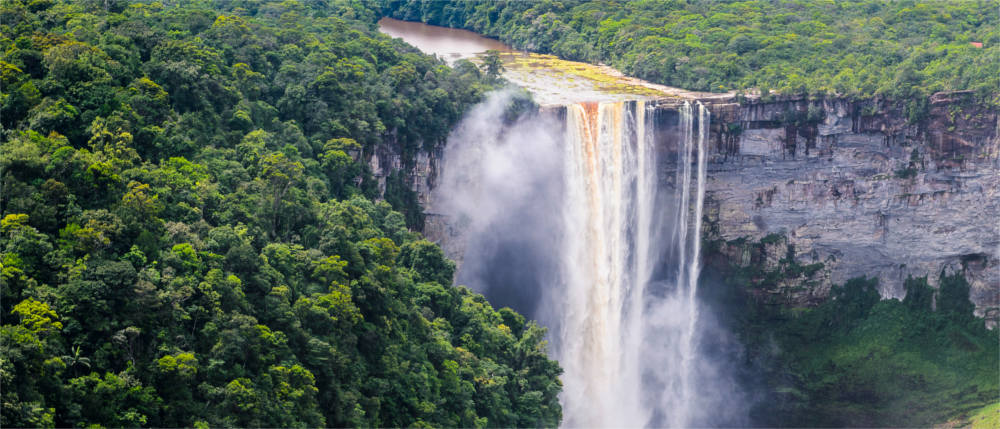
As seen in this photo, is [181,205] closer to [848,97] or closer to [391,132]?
[391,132]

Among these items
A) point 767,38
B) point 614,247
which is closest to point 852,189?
point 767,38

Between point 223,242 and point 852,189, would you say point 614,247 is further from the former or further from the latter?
point 223,242

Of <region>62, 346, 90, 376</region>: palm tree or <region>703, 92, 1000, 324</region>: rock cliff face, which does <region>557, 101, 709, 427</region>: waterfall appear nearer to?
<region>703, 92, 1000, 324</region>: rock cliff face

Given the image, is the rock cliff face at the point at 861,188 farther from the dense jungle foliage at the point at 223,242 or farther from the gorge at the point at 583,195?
the dense jungle foliage at the point at 223,242

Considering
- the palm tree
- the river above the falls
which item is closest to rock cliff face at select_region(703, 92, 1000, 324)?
the river above the falls

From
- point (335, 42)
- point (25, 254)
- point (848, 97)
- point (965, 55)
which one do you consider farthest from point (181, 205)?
point (965, 55)

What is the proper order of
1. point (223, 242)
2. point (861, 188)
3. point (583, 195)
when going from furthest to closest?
point (861, 188), point (583, 195), point (223, 242)

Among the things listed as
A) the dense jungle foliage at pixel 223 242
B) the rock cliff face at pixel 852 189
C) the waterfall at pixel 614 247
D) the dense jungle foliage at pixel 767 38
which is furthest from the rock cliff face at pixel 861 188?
the dense jungle foliage at pixel 223 242
